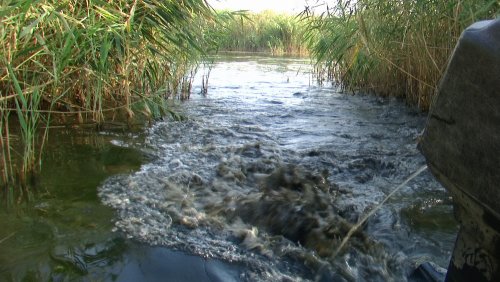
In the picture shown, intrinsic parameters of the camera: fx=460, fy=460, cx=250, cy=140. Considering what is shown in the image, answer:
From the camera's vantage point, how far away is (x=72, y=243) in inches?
82.0

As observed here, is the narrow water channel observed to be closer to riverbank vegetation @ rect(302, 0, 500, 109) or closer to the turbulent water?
the turbulent water

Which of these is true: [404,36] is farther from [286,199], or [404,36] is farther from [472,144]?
[472,144]

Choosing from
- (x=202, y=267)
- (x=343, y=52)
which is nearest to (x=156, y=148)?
(x=202, y=267)

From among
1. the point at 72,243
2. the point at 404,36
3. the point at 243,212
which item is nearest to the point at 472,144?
the point at 243,212

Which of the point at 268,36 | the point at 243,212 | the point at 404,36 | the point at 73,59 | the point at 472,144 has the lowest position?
the point at 243,212

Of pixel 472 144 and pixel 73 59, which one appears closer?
Result: pixel 472 144

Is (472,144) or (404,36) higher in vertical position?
(404,36)

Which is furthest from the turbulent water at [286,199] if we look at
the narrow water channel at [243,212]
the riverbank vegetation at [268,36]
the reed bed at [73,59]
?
the riverbank vegetation at [268,36]

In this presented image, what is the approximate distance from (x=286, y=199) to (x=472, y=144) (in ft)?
5.30

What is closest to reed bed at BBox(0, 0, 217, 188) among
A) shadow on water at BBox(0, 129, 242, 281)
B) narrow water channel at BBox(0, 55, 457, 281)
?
shadow on water at BBox(0, 129, 242, 281)

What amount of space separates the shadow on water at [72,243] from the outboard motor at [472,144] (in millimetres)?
964

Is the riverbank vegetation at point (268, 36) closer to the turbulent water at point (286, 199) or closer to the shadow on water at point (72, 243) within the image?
the turbulent water at point (286, 199)

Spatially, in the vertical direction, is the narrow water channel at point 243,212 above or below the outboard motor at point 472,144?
below

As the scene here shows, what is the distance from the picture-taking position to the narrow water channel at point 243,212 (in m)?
1.96
